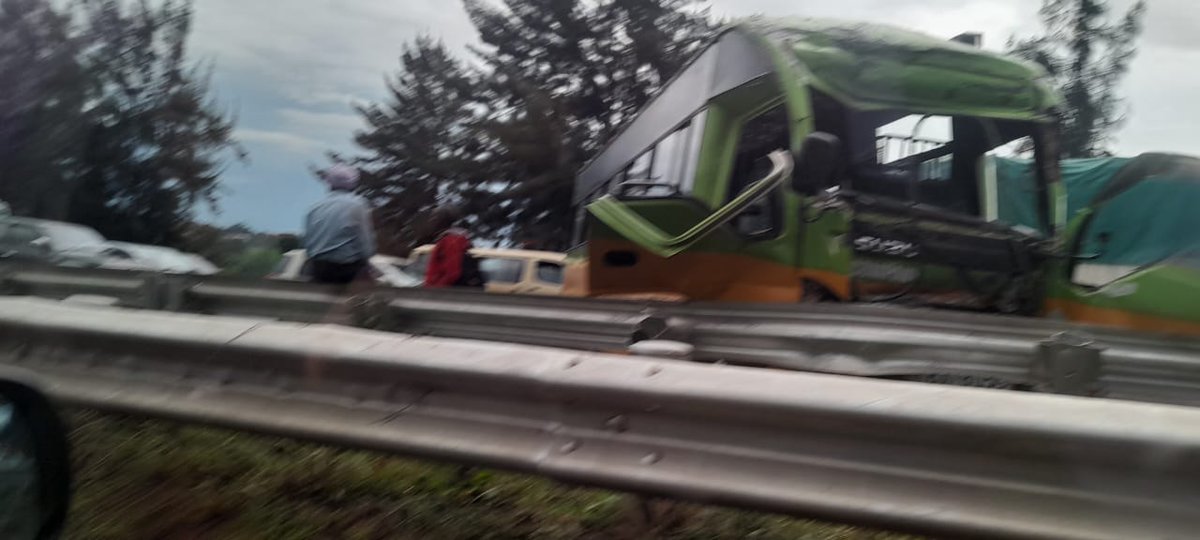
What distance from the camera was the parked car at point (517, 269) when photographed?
19.4 ft

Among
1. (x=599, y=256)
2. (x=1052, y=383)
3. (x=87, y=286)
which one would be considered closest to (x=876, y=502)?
(x=1052, y=383)

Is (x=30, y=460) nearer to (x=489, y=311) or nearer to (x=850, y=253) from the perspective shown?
(x=489, y=311)

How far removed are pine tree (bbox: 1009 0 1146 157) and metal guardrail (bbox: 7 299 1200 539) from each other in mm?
3480

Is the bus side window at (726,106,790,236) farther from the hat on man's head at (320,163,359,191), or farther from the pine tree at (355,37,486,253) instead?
the hat on man's head at (320,163,359,191)

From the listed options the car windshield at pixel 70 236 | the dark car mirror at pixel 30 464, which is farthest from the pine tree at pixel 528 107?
the dark car mirror at pixel 30 464

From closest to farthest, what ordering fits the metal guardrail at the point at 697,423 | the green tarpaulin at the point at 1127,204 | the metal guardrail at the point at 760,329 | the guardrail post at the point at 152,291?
the metal guardrail at the point at 697,423
the metal guardrail at the point at 760,329
the green tarpaulin at the point at 1127,204
the guardrail post at the point at 152,291

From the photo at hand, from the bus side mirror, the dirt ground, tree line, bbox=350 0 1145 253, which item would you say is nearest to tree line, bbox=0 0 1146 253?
tree line, bbox=350 0 1145 253

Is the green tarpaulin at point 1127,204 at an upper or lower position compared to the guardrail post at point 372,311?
upper

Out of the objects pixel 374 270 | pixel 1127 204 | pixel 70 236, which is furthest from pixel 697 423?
pixel 70 236

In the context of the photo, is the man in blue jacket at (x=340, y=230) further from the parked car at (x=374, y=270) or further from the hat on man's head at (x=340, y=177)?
the parked car at (x=374, y=270)

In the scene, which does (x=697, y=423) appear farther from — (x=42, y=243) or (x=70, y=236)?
(x=42, y=243)

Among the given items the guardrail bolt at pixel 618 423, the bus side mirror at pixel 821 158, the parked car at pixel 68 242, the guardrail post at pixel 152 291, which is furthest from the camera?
the parked car at pixel 68 242

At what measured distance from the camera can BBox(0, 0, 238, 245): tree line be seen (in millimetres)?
6035

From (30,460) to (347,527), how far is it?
1125 millimetres
